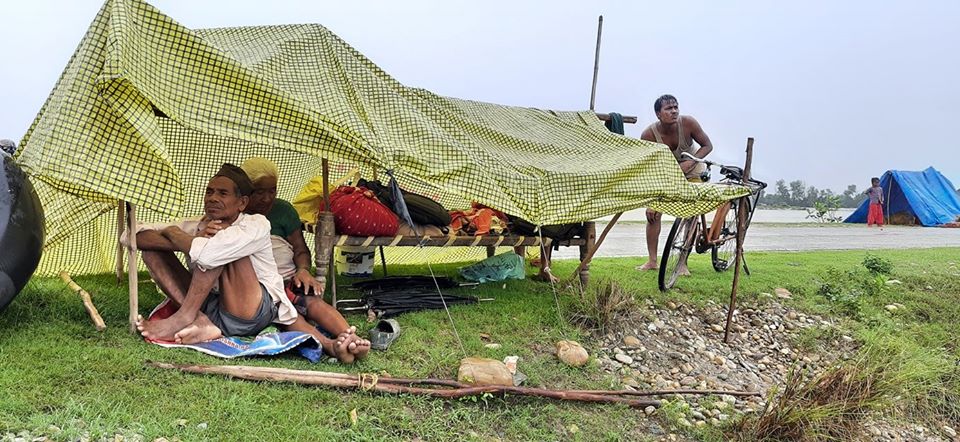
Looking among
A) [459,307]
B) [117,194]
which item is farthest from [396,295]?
[117,194]

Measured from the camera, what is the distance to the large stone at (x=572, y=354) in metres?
4.52

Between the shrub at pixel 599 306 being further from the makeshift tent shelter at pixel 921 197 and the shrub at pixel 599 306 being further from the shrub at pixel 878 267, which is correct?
the makeshift tent shelter at pixel 921 197

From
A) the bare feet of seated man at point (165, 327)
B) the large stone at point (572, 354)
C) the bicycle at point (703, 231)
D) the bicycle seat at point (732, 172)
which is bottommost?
the large stone at point (572, 354)

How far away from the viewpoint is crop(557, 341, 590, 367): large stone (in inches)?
178

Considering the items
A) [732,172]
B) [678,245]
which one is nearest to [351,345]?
[732,172]

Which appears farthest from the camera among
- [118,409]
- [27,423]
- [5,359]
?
[5,359]

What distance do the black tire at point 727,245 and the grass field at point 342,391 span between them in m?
0.98

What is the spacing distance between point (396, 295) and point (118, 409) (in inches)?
97.6

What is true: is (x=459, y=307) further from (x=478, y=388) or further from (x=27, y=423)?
(x=27, y=423)

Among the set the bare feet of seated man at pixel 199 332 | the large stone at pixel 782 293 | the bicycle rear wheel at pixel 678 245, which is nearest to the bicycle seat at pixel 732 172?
the bicycle rear wheel at pixel 678 245

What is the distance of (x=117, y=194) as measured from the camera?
3.38m

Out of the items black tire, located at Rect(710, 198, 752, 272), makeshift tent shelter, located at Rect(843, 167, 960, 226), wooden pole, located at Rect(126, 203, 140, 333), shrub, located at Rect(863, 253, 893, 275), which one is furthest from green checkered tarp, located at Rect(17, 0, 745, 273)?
makeshift tent shelter, located at Rect(843, 167, 960, 226)

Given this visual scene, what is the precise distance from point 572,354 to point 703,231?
3.04 metres

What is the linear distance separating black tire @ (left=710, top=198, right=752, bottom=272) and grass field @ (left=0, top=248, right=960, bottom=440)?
0.98 meters
